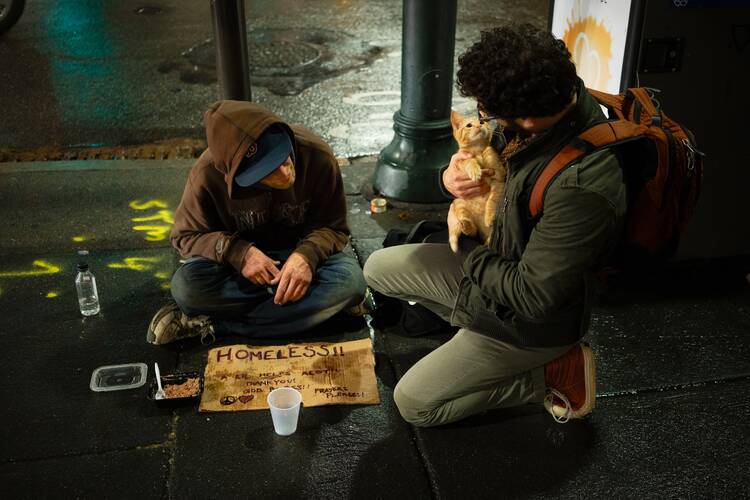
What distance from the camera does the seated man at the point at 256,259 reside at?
3.62 metres

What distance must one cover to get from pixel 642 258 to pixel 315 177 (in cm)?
160

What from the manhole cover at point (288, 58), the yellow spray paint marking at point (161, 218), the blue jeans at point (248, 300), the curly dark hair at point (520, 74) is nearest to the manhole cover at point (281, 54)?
the manhole cover at point (288, 58)

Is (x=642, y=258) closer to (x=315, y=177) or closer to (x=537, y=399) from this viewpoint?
(x=537, y=399)

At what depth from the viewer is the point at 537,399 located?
3.18 meters

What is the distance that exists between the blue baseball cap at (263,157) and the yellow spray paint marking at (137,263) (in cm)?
128

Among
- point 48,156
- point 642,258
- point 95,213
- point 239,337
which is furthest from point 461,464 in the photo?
point 48,156

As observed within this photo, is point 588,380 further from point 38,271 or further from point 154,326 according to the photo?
point 38,271

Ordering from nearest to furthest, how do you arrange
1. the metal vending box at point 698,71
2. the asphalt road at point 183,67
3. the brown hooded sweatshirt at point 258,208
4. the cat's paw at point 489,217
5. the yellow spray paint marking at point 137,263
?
1. the cat's paw at point 489,217
2. the brown hooded sweatshirt at point 258,208
3. the metal vending box at point 698,71
4. the yellow spray paint marking at point 137,263
5. the asphalt road at point 183,67

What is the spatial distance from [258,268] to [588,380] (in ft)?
5.06

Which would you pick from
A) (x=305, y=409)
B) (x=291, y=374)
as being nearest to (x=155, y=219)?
(x=291, y=374)

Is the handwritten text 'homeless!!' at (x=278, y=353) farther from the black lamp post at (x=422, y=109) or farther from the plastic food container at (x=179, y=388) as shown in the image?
the black lamp post at (x=422, y=109)

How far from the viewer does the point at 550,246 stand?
2.60 metres

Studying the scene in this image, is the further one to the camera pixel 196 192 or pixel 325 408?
pixel 196 192

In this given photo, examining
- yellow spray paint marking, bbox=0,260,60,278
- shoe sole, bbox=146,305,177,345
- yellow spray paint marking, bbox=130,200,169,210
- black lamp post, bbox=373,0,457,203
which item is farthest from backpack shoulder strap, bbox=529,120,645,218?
yellow spray paint marking, bbox=130,200,169,210
